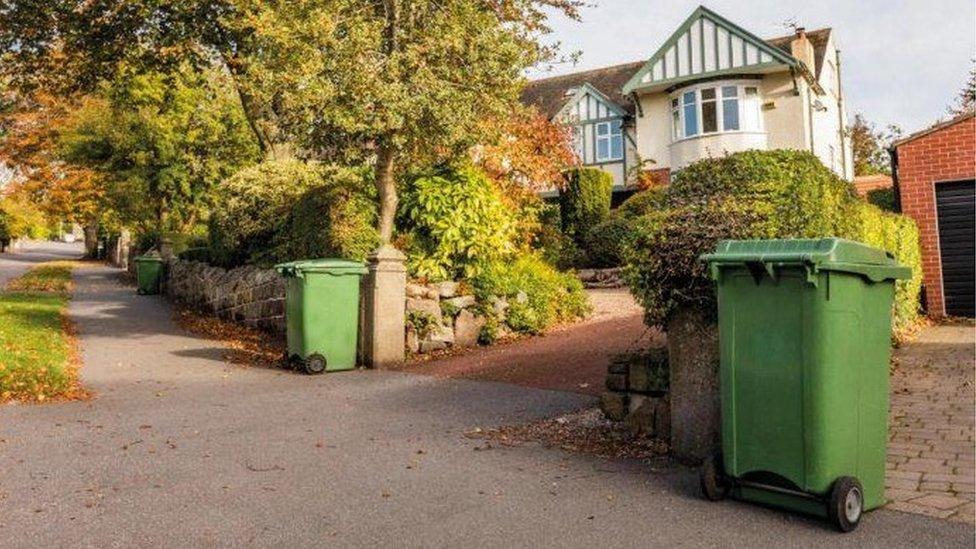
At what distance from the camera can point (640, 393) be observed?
532cm

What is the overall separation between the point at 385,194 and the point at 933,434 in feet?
25.5

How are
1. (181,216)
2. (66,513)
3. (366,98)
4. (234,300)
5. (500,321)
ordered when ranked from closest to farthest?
(66,513)
(366,98)
(500,321)
(234,300)
(181,216)

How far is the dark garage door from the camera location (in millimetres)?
12414

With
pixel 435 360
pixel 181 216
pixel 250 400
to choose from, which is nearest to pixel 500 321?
pixel 435 360

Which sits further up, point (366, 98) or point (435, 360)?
point (366, 98)

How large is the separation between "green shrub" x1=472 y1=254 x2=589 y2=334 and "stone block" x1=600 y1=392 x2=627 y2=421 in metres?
5.30

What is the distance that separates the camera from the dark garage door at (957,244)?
40.7ft

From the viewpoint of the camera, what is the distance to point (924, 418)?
18.7 feet

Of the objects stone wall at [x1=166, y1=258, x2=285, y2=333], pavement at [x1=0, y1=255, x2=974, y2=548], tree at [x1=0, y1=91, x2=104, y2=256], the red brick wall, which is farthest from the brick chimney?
tree at [x1=0, y1=91, x2=104, y2=256]

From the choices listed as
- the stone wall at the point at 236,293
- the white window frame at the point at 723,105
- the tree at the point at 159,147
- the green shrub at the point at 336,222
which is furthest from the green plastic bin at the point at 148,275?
the white window frame at the point at 723,105

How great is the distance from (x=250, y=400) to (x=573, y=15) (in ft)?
25.1

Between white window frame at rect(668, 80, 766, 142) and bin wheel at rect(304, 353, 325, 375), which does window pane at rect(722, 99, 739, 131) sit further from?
bin wheel at rect(304, 353, 325, 375)

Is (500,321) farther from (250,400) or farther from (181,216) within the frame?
(181,216)

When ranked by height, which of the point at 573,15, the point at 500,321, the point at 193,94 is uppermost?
the point at 193,94
